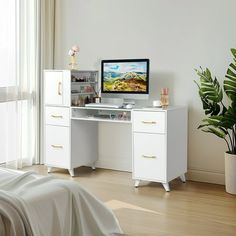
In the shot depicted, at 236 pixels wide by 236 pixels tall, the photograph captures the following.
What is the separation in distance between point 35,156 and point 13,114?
69 centimetres

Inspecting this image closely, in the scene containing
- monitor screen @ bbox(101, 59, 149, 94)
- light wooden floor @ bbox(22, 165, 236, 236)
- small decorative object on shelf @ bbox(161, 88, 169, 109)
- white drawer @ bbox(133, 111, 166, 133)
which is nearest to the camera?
light wooden floor @ bbox(22, 165, 236, 236)

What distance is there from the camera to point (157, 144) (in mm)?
4430

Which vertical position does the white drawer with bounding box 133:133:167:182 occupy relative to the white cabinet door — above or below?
below

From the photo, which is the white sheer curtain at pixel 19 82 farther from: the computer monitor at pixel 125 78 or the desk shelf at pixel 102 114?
the computer monitor at pixel 125 78

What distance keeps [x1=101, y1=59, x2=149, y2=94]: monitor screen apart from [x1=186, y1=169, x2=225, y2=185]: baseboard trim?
3.42 feet

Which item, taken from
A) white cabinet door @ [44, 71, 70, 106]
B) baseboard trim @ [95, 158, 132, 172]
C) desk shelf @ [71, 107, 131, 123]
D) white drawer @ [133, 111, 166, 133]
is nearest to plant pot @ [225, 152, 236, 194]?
white drawer @ [133, 111, 166, 133]

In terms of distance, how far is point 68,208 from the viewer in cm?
267

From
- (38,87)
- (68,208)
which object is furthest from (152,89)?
(68,208)

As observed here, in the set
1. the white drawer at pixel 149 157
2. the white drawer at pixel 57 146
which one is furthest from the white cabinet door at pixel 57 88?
the white drawer at pixel 149 157

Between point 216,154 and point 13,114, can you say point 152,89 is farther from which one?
point 13,114

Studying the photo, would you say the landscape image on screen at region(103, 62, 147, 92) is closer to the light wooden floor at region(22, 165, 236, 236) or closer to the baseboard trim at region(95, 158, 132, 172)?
the baseboard trim at region(95, 158, 132, 172)

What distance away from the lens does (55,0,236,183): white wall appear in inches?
185

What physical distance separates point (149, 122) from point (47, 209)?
211cm

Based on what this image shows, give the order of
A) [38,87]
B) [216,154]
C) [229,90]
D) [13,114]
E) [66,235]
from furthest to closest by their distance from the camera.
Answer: [38,87] < [13,114] < [216,154] < [229,90] < [66,235]
